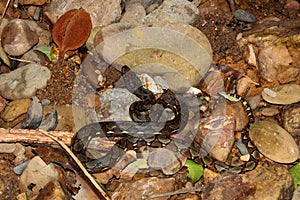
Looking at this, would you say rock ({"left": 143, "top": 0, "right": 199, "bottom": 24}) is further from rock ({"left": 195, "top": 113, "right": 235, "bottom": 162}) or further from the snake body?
rock ({"left": 195, "top": 113, "right": 235, "bottom": 162})

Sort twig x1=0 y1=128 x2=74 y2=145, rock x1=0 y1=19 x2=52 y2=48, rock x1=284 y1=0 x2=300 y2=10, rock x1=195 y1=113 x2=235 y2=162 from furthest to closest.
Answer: rock x1=284 y1=0 x2=300 y2=10 < rock x1=0 y1=19 x2=52 y2=48 < rock x1=195 y1=113 x2=235 y2=162 < twig x1=0 y1=128 x2=74 y2=145

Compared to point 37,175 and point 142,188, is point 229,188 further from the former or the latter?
point 37,175

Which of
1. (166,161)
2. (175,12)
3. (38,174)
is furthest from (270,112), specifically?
(38,174)

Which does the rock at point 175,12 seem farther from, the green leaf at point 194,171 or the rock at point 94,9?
the green leaf at point 194,171

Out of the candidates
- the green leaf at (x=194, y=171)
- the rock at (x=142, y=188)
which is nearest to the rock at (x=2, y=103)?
the rock at (x=142, y=188)

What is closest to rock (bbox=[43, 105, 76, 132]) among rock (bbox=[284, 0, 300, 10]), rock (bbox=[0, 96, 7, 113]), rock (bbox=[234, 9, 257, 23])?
rock (bbox=[0, 96, 7, 113])

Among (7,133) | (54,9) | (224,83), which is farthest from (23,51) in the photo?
(224,83)
